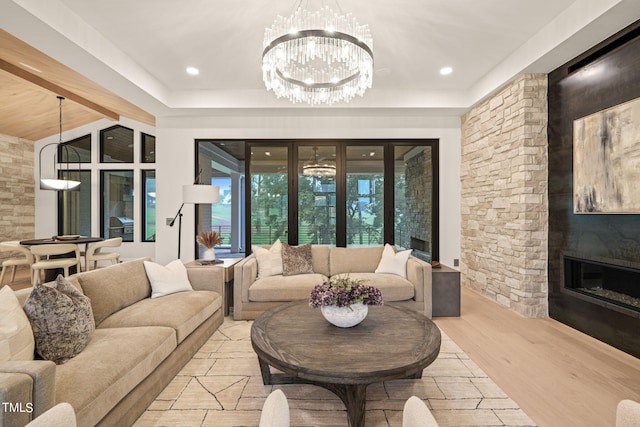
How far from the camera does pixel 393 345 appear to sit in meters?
1.91

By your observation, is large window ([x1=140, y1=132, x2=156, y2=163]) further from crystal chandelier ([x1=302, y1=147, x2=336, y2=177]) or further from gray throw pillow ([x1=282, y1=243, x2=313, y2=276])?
gray throw pillow ([x1=282, y1=243, x2=313, y2=276])

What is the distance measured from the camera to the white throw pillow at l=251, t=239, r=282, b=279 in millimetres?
3855

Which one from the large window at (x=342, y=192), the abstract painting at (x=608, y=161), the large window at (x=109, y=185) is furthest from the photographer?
the large window at (x=109, y=185)

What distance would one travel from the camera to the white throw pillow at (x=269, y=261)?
3.86 metres

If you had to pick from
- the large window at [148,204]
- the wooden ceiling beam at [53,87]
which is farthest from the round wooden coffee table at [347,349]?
the large window at [148,204]

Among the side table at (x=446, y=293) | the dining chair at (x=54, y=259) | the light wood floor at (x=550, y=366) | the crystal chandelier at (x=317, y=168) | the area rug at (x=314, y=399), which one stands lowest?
the light wood floor at (x=550, y=366)

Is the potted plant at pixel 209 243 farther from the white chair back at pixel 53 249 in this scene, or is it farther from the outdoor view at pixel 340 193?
the white chair back at pixel 53 249

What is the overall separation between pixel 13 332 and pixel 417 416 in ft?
5.99

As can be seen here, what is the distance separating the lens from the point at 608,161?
2875mm

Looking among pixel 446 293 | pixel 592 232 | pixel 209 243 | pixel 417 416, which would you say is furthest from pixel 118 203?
pixel 592 232

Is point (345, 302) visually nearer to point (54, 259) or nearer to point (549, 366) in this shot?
point (549, 366)

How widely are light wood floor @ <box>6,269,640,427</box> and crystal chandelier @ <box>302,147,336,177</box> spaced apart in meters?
2.96

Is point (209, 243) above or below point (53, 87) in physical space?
below

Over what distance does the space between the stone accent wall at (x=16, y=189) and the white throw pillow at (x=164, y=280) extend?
561cm
